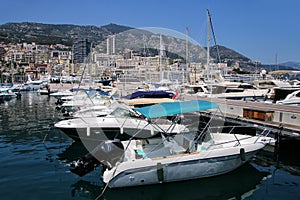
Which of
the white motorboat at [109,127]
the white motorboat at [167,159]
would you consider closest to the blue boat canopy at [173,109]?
the white motorboat at [167,159]

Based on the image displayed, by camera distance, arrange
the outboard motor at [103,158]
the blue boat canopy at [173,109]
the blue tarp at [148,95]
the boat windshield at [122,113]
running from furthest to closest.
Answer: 1. the blue tarp at [148,95]
2. the boat windshield at [122,113]
3. the blue boat canopy at [173,109]
4. the outboard motor at [103,158]

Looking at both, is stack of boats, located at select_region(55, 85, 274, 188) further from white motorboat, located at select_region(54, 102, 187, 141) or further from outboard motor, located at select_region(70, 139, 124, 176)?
white motorboat, located at select_region(54, 102, 187, 141)

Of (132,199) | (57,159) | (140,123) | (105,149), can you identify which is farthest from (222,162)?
(57,159)

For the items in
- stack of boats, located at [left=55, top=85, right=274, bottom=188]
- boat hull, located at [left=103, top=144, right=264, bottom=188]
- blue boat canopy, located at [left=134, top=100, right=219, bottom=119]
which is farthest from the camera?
blue boat canopy, located at [left=134, top=100, right=219, bottom=119]

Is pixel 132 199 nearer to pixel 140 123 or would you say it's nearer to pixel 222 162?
pixel 222 162

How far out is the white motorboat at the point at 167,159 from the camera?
26.5ft

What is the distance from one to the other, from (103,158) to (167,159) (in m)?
2.05

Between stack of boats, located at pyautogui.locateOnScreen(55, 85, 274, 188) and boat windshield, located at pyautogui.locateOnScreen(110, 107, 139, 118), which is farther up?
boat windshield, located at pyautogui.locateOnScreen(110, 107, 139, 118)

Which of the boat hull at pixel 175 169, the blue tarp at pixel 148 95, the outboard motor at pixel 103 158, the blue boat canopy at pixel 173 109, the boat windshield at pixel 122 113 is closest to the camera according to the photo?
the boat hull at pixel 175 169

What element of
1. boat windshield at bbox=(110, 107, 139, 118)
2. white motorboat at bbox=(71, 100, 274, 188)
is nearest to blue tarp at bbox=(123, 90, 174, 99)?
boat windshield at bbox=(110, 107, 139, 118)

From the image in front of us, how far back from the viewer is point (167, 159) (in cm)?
831

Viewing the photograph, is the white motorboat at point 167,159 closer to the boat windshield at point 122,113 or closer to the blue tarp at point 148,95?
the boat windshield at point 122,113

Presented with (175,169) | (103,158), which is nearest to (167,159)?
(175,169)

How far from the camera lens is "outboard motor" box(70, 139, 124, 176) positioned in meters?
8.27
